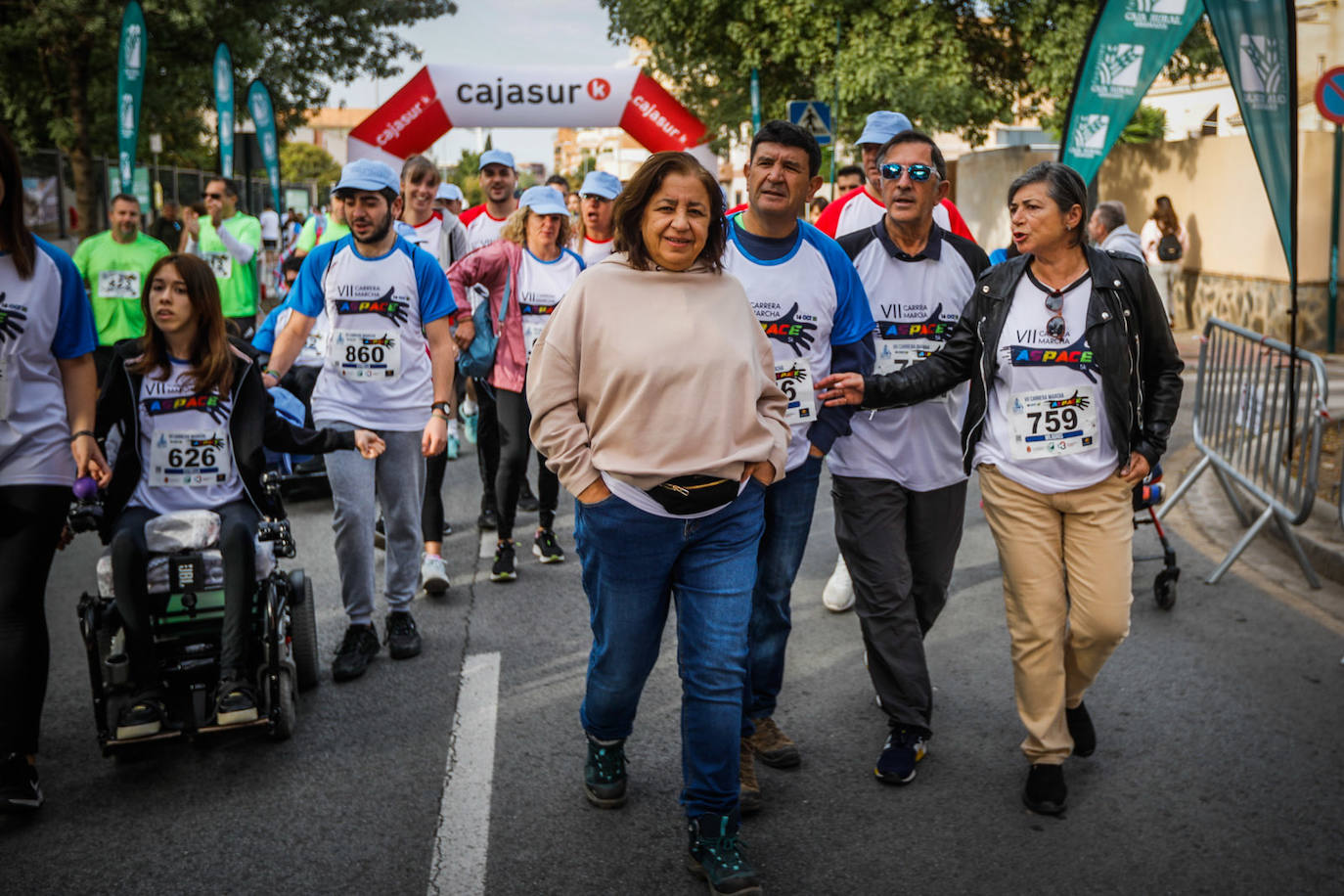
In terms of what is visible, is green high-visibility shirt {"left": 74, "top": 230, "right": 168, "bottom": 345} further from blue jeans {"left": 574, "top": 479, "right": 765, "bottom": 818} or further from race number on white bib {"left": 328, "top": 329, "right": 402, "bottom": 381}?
blue jeans {"left": 574, "top": 479, "right": 765, "bottom": 818}

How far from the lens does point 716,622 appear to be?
3.44 meters

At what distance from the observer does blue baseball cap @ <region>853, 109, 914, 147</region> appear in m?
5.52

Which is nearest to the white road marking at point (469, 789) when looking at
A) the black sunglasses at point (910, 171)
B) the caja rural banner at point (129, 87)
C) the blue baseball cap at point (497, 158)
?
the black sunglasses at point (910, 171)

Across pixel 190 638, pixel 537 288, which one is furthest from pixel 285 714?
pixel 537 288

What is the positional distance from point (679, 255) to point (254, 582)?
2.06m

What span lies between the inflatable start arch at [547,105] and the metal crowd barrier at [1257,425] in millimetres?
7089

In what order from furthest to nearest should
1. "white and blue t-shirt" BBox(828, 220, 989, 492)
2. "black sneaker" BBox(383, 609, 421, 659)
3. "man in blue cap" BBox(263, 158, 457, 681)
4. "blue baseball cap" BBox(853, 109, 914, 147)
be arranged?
1. "blue baseball cap" BBox(853, 109, 914, 147)
2. "black sneaker" BBox(383, 609, 421, 659)
3. "man in blue cap" BBox(263, 158, 457, 681)
4. "white and blue t-shirt" BBox(828, 220, 989, 492)

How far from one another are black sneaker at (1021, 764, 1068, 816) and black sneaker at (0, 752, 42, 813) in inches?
121

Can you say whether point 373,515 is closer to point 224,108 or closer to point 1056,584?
point 1056,584

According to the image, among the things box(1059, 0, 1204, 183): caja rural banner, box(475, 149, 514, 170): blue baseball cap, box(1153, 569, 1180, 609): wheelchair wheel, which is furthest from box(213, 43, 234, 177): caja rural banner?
box(1153, 569, 1180, 609): wheelchair wheel

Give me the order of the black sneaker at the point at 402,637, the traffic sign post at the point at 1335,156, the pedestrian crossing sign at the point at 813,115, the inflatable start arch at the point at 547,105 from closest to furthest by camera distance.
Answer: the black sneaker at the point at 402,637 → the traffic sign post at the point at 1335,156 → the inflatable start arch at the point at 547,105 → the pedestrian crossing sign at the point at 813,115

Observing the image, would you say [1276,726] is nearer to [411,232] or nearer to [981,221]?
[411,232]

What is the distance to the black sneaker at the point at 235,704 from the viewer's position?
4148mm

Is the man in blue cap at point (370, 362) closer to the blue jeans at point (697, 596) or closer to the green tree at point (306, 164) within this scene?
the blue jeans at point (697, 596)
